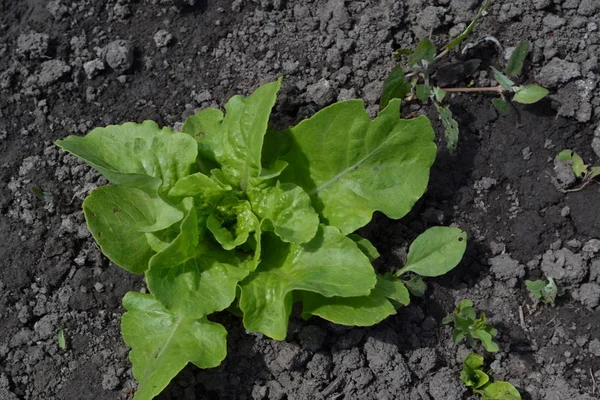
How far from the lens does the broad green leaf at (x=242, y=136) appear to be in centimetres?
287

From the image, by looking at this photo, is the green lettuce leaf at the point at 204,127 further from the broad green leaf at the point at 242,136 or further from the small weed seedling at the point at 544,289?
the small weed seedling at the point at 544,289

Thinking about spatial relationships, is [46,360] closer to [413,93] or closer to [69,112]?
[69,112]

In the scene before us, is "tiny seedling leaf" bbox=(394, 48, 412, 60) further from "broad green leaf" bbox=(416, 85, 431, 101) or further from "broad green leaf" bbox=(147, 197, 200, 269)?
"broad green leaf" bbox=(147, 197, 200, 269)

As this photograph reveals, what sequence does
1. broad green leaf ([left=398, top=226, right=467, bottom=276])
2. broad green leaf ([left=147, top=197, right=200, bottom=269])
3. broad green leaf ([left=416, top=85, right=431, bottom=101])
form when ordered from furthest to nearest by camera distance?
broad green leaf ([left=416, top=85, right=431, bottom=101])
broad green leaf ([left=398, top=226, right=467, bottom=276])
broad green leaf ([left=147, top=197, right=200, bottom=269])

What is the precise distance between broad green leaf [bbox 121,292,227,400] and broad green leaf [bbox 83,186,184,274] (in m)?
0.19

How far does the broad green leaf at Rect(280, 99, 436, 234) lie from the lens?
3020mm

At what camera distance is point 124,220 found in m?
2.97

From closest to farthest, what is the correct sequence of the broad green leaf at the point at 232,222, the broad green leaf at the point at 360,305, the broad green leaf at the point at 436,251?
the broad green leaf at the point at 360,305 → the broad green leaf at the point at 232,222 → the broad green leaf at the point at 436,251

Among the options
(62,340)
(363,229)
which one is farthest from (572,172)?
(62,340)

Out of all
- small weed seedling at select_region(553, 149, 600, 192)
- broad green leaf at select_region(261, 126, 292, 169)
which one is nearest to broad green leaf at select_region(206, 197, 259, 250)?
broad green leaf at select_region(261, 126, 292, 169)

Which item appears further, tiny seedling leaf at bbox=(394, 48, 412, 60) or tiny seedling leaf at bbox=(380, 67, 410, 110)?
tiny seedling leaf at bbox=(394, 48, 412, 60)

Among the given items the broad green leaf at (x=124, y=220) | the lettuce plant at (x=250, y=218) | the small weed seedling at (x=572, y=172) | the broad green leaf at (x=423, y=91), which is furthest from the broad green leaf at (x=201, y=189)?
the small weed seedling at (x=572, y=172)

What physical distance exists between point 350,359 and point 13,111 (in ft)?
7.07

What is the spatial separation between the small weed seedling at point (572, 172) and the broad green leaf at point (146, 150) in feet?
6.08
